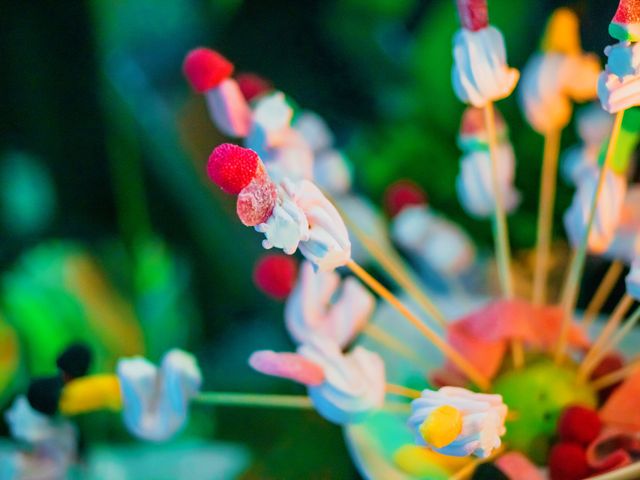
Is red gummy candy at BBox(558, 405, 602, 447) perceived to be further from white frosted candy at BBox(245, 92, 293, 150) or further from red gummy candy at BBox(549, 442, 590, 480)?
white frosted candy at BBox(245, 92, 293, 150)

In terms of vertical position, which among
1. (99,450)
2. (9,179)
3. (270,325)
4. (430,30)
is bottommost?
(99,450)

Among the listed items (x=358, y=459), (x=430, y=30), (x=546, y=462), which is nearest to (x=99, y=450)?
(x=358, y=459)

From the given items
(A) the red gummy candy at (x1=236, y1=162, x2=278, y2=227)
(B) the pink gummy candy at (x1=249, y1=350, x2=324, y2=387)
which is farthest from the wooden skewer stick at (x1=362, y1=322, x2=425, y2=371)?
(A) the red gummy candy at (x1=236, y1=162, x2=278, y2=227)

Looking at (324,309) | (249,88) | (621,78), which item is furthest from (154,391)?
(621,78)

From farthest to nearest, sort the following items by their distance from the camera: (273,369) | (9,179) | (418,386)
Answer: (9,179) < (418,386) < (273,369)

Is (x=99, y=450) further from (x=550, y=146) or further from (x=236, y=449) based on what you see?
(x=550, y=146)

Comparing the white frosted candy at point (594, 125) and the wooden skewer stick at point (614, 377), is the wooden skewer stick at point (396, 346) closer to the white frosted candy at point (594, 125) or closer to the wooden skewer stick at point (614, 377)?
the wooden skewer stick at point (614, 377)
